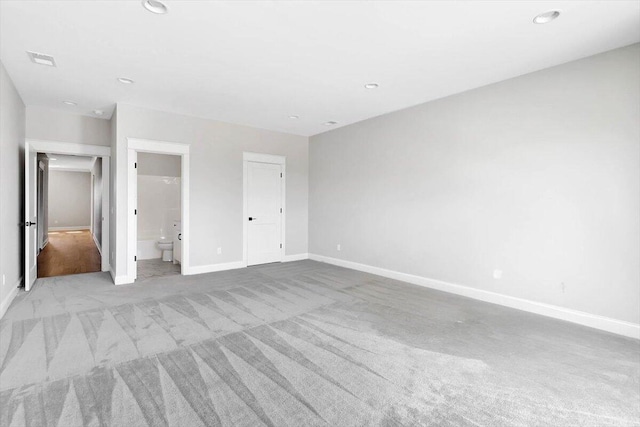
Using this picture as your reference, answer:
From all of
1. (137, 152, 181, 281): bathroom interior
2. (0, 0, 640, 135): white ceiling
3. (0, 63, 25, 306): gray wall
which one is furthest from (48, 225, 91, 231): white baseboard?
(0, 0, 640, 135): white ceiling

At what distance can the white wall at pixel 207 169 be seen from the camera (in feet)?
15.8

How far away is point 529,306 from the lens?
3688mm

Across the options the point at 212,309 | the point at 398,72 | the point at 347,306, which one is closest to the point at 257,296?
the point at 212,309

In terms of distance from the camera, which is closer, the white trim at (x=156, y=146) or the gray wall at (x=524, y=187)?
the gray wall at (x=524, y=187)

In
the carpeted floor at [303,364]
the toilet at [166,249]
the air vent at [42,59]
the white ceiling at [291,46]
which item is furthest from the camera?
the toilet at [166,249]

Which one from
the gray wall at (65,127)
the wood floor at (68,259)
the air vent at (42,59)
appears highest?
the air vent at (42,59)

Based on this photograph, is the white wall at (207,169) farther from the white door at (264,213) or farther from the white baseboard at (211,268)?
the white door at (264,213)

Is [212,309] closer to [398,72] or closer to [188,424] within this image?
[188,424]

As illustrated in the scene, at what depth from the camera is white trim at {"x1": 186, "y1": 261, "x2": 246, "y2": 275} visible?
5.49 metres

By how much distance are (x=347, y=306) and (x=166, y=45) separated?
3390mm

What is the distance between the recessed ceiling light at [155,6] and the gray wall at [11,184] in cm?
226

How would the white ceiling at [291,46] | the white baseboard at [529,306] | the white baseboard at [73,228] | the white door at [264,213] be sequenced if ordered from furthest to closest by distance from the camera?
→ the white baseboard at [73,228] → the white door at [264,213] → the white baseboard at [529,306] → the white ceiling at [291,46]

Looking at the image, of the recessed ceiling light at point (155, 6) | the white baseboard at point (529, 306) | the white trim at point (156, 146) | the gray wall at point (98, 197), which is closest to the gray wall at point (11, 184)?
the white trim at point (156, 146)

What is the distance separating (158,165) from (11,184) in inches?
131
